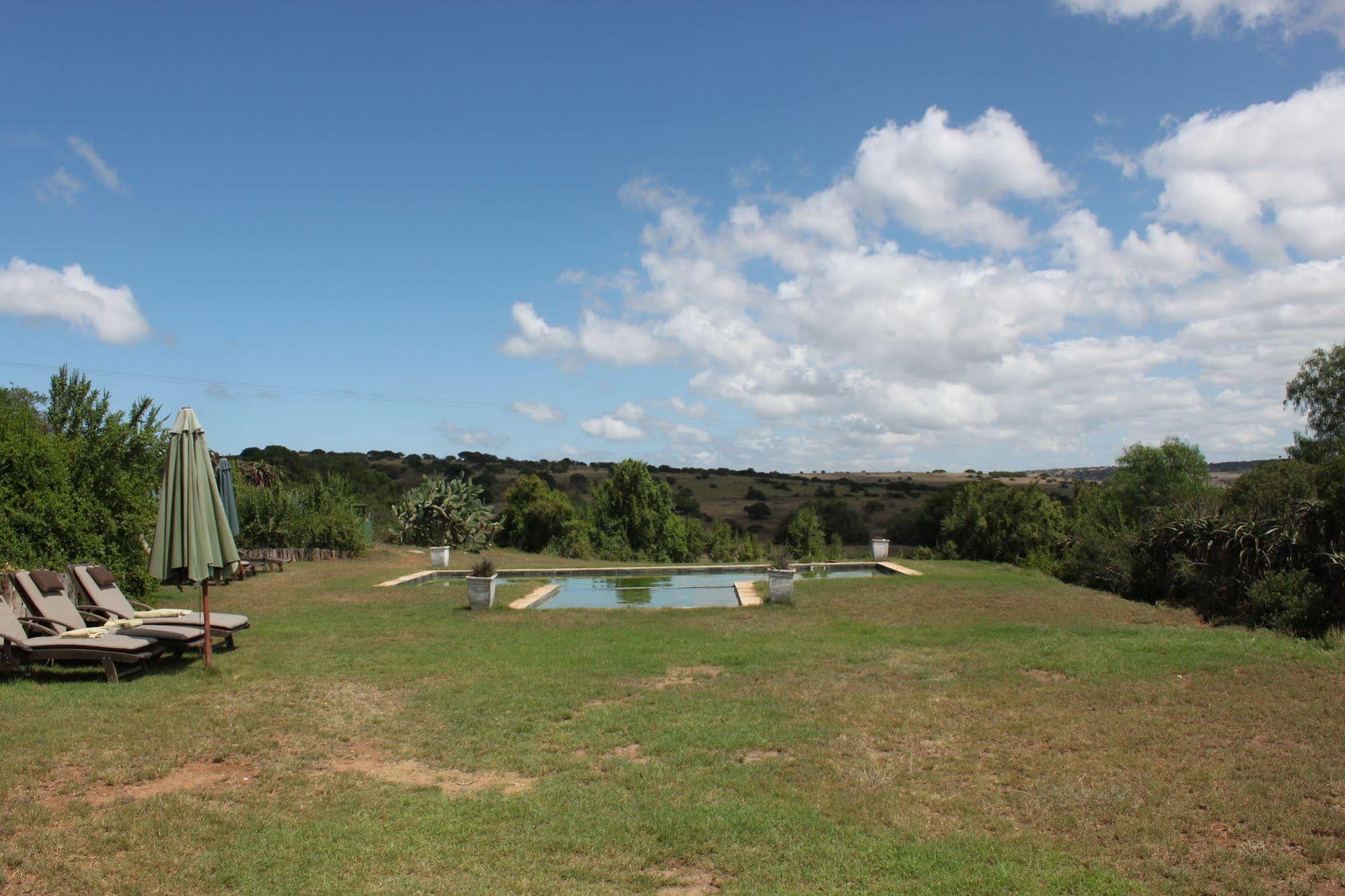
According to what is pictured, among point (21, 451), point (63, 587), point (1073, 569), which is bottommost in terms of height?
point (1073, 569)

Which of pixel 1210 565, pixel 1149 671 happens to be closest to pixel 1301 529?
pixel 1210 565

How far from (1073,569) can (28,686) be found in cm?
1902

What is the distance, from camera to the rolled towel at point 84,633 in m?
8.36

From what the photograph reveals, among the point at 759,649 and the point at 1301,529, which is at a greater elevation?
the point at 1301,529

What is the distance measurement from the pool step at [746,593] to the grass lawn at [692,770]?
180 inches

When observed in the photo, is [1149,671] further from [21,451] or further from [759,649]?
[21,451]

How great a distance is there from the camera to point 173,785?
5.28 meters

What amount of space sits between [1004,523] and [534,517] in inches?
914

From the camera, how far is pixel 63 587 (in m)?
9.44

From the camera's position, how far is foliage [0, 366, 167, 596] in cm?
1036

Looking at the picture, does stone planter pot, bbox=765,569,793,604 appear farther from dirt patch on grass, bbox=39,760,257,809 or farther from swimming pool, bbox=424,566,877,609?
dirt patch on grass, bbox=39,760,257,809

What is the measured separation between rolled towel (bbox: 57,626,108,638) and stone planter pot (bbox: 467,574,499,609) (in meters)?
5.26

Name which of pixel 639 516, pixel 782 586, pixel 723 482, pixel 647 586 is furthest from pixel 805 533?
pixel 723 482

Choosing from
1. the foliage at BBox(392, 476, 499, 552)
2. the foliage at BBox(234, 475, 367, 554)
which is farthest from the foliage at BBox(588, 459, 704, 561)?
the foliage at BBox(234, 475, 367, 554)
